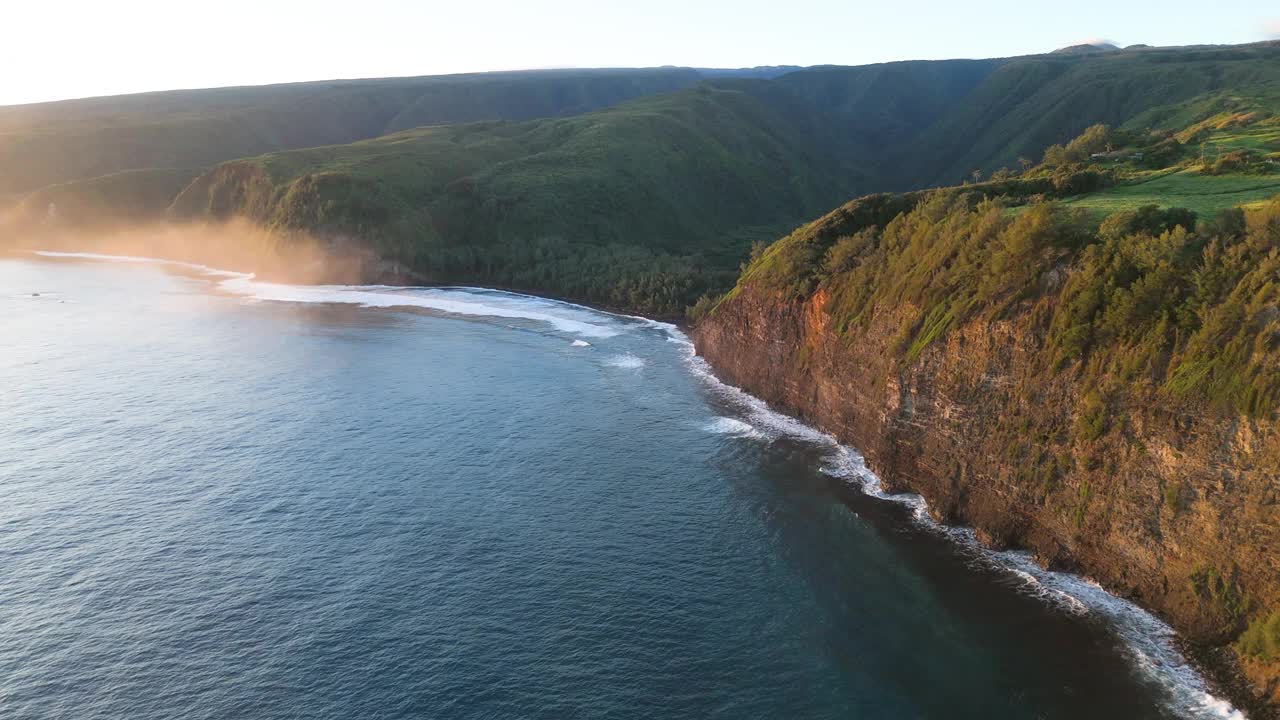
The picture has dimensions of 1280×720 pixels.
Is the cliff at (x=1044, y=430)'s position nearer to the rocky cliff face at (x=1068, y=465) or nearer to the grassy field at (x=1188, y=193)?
the rocky cliff face at (x=1068, y=465)

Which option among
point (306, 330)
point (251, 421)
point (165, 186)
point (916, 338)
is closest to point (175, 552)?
point (251, 421)

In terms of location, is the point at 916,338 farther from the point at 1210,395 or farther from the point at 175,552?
the point at 175,552

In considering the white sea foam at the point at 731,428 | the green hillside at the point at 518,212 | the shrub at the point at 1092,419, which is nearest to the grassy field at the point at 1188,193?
the shrub at the point at 1092,419

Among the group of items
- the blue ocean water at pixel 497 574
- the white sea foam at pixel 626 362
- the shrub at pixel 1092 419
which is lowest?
the blue ocean water at pixel 497 574

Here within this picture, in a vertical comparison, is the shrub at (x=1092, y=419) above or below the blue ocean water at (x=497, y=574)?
above

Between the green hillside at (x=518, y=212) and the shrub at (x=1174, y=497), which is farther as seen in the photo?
the green hillside at (x=518, y=212)

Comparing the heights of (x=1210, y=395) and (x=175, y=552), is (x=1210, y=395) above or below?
above

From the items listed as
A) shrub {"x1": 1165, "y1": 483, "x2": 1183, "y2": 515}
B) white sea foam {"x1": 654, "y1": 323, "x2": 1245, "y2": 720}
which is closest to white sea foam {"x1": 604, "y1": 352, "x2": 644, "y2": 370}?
white sea foam {"x1": 654, "y1": 323, "x2": 1245, "y2": 720}
